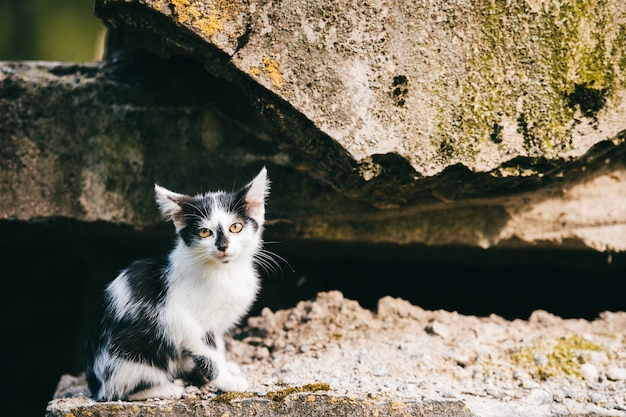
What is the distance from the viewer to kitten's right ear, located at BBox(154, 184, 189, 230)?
2.91 meters

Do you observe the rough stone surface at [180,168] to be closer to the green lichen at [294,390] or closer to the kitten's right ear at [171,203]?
the kitten's right ear at [171,203]

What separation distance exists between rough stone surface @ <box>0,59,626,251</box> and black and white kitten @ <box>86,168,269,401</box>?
72 centimetres

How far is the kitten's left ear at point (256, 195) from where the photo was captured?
2.99 m

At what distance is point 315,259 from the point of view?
442cm

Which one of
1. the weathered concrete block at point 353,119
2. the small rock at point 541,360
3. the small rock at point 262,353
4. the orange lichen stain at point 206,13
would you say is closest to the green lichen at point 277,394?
the small rock at point 262,353

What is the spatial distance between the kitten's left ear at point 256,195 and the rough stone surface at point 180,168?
0.53 m

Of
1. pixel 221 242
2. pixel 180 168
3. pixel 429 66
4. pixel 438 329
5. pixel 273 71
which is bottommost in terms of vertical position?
pixel 438 329

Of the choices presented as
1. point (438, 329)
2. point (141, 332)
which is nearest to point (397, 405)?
point (438, 329)

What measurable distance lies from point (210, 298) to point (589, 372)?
194cm

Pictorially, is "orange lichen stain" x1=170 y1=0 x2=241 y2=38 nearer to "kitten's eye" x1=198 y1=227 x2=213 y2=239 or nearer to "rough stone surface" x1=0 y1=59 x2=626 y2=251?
"rough stone surface" x1=0 y1=59 x2=626 y2=251

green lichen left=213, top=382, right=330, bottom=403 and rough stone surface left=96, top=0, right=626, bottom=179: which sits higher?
rough stone surface left=96, top=0, right=626, bottom=179

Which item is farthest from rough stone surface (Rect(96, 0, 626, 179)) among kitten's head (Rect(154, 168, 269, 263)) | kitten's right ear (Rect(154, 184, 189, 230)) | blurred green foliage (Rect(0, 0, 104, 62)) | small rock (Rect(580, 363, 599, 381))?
blurred green foliage (Rect(0, 0, 104, 62))

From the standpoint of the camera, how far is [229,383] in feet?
9.37

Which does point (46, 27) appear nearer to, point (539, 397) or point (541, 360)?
point (541, 360)
